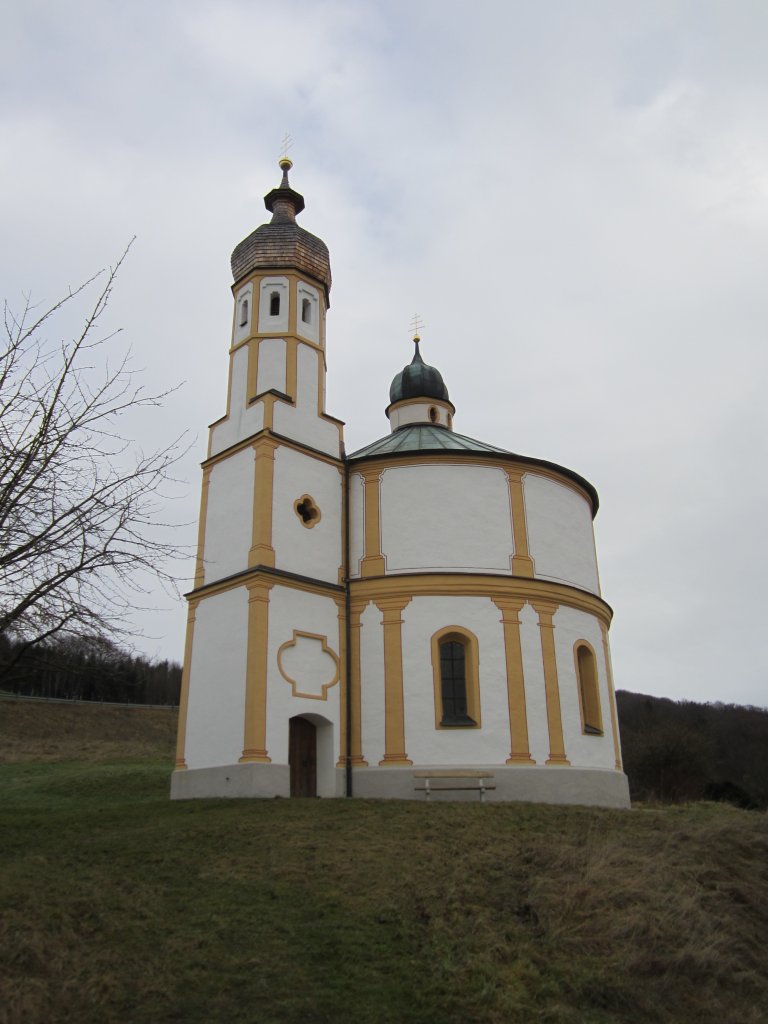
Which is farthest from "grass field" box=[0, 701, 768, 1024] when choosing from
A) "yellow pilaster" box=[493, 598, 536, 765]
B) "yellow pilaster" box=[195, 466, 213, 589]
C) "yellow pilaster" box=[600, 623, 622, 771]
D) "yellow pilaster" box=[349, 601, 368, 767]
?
"yellow pilaster" box=[600, 623, 622, 771]

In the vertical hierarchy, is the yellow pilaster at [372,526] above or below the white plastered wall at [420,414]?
below

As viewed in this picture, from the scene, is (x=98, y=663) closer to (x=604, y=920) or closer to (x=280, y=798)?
(x=604, y=920)

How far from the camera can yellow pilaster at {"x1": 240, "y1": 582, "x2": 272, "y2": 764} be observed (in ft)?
58.2

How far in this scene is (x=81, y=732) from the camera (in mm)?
45906

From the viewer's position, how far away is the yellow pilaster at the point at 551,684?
2009 centimetres

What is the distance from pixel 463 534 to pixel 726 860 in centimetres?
997

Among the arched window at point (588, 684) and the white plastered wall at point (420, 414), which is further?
the white plastered wall at point (420, 414)

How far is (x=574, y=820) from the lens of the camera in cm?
1595

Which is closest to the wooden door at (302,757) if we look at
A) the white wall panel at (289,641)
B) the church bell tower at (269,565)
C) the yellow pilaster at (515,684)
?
the church bell tower at (269,565)

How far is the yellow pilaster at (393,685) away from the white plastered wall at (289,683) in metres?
1.11

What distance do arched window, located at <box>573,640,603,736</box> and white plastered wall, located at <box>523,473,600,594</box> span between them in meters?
1.67

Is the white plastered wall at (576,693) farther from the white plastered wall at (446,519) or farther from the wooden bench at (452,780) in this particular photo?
the wooden bench at (452,780)

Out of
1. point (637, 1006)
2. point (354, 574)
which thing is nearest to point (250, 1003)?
point (637, 1006)

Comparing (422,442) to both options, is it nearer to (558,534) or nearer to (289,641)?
(558,534)
